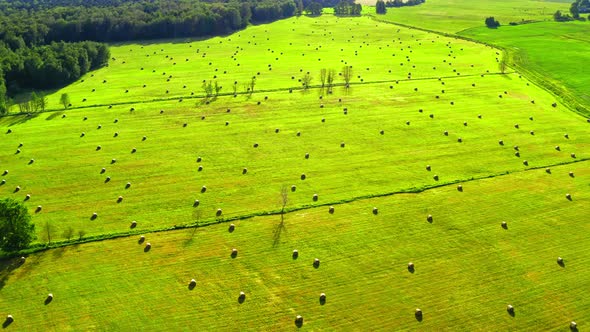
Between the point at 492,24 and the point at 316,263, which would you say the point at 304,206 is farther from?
the point at 492,24

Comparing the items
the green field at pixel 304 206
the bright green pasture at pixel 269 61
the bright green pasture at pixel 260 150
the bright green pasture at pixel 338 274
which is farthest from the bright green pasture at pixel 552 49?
the bright green pasture at pixel 338 274

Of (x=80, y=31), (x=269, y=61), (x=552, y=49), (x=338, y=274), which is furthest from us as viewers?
(x=80, y=31)

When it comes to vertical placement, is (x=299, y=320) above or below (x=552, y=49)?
below

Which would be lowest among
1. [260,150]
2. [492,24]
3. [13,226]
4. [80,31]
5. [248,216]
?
[248,216]

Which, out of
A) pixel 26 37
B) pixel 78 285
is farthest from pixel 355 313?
pixel 26 37

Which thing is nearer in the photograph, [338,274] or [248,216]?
[338,274]

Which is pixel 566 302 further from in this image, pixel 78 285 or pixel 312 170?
pixel 78 285

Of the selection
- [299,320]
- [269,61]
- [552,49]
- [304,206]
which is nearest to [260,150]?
[304,206]
